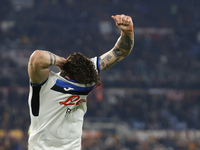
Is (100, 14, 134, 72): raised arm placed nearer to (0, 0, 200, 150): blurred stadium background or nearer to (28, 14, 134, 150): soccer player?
(28, 14, 134, 150): soccer player

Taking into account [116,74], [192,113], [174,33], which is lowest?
[192,113]

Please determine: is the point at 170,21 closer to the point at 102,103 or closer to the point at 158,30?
A: the point at 158,30

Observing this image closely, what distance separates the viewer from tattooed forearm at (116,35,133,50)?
12.3 ft

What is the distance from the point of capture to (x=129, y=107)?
18.8 meters

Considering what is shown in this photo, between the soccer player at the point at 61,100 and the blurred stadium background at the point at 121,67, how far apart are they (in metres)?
11.2

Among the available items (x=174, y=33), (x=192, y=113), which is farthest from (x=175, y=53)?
(x=192, y=113)

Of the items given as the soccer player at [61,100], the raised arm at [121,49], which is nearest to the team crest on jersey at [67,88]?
the soccer player at [61,100]

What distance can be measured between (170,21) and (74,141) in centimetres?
2228

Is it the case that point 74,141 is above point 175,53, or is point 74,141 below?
above

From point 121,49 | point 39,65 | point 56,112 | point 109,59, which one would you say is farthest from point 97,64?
point 39,65

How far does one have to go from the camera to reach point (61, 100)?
335 cm

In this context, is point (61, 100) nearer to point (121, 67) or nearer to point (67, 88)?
point (67, 88)

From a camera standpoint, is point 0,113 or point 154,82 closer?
point 0,113

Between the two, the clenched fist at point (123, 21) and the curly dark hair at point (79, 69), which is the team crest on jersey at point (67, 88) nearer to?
the curly dark hair at point (79, 69)
